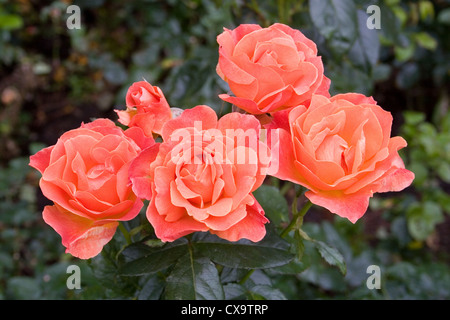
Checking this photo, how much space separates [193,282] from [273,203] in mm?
282

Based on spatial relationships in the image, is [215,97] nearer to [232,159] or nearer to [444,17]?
[444,17]

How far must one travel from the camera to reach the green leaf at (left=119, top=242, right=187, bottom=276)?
0.64 metres

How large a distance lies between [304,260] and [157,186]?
424 mm

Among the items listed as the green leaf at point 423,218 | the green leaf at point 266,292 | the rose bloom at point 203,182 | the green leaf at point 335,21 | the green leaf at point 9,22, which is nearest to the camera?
A: the rose bloom at point 203,182

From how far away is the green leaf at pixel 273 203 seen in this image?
2.70 feet

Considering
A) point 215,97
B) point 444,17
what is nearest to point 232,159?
point 215,97

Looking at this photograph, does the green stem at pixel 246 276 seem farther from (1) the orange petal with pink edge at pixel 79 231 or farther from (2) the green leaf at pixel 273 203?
(1) the orange petal with pink edge at pixel 79 231

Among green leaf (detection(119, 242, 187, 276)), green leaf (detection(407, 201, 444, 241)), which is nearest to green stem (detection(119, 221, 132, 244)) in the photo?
green leaf (detection(119, 242, 187, 276))

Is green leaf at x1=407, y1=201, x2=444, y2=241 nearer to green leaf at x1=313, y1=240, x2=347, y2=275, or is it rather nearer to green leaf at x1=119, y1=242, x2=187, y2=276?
green leaf at x1=313, y1=240, x2=347, y2=275

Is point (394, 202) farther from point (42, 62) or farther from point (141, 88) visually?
point (42, 62)

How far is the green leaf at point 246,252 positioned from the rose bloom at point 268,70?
0.66 feet

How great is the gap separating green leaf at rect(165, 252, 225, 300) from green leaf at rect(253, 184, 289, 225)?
0.20 meters

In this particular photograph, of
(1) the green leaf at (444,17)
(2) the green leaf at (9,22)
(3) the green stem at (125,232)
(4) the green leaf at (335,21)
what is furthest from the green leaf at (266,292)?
(2) the green leaf at (9,22)

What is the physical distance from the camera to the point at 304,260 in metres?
0.85
